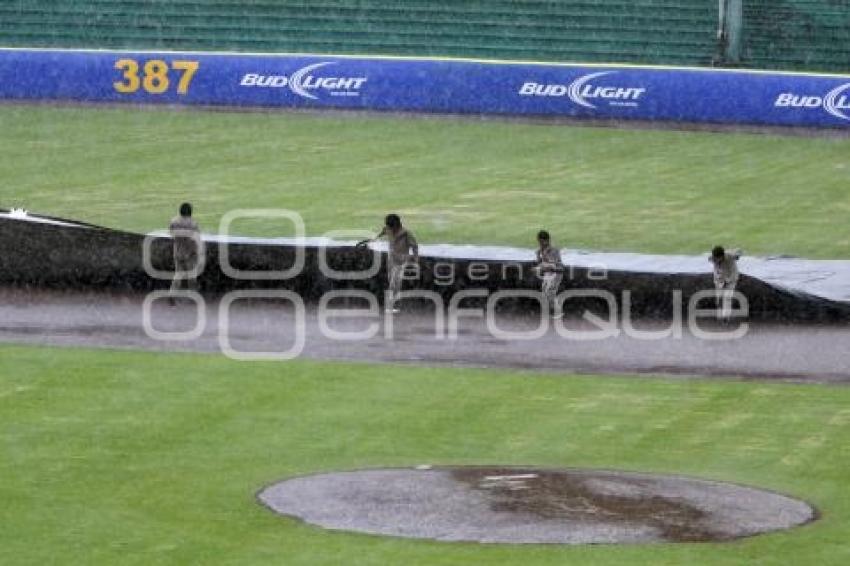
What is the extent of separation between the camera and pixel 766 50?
183 ft

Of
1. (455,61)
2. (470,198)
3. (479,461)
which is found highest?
(455,61)

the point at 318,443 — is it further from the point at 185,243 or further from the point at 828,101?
the point at 828,101

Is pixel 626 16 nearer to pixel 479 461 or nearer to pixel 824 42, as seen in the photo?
pixel 824 42

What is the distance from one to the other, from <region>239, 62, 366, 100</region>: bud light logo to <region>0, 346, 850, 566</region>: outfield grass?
87.9 feet

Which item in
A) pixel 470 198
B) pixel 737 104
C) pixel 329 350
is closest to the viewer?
pixel 329 350

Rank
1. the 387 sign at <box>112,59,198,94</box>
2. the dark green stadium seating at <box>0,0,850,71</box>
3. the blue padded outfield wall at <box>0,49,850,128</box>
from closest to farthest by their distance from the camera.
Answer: the blue padded outfield wall at <box>0,49,850,128</box> < the 387 sign at <box>112,59,198,94</box> < the dark green stadium seating at <box>0,0,850,71</box>

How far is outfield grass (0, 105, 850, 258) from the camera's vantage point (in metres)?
37.2

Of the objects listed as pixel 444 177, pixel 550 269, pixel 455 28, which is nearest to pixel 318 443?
pixel 550 269

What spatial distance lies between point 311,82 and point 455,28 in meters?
6.63

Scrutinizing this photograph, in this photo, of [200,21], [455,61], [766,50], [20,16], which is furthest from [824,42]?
[20,16]

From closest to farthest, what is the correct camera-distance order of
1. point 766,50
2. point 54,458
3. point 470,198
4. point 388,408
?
point 54,458 → point 388,408 → point 470,198 → point 766,50

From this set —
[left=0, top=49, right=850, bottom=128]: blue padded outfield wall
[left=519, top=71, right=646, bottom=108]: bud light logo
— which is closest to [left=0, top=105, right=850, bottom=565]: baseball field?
[left=0, top=49, right=850, bottom=128]: blue padded outfield wall

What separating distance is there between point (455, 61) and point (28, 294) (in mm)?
22388

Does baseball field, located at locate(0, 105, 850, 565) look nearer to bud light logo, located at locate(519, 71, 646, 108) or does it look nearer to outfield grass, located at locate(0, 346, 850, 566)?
outfield grass, located at locate(0, 346, 850, 566)
